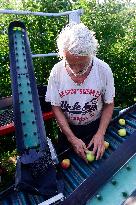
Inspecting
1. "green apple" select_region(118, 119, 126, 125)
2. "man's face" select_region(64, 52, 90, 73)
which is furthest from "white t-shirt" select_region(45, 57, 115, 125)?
"green apple" select_region(118, 119, 126, 125)

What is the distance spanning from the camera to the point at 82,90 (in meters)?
2.93

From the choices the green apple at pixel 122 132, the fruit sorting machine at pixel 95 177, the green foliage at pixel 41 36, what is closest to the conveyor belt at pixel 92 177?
the fruit sorting machine at pixel 95 177

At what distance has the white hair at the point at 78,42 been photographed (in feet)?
8.12

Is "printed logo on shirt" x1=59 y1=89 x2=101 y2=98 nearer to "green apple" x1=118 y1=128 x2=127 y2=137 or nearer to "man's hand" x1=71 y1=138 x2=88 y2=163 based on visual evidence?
"man's hand" x1=71 y1=138 x2=88 y2=163

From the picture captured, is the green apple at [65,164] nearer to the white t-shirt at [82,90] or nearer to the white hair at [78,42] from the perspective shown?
Answer: the white t-shirt at [82,90]

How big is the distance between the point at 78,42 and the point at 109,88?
663 mm

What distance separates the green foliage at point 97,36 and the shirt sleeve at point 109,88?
2.73 metres

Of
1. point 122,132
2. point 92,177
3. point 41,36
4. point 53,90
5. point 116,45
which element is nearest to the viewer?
point 92,177

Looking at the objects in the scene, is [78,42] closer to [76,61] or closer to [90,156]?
[76,61]

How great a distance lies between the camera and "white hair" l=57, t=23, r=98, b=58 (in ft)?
8.12

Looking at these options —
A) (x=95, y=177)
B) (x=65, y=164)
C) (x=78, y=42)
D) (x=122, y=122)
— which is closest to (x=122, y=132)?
(x=122, y=122)

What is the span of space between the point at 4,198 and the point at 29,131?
0.63m

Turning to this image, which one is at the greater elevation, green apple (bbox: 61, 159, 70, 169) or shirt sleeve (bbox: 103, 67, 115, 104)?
shirt sleeve (bbox: 103, 67, 115, 104)

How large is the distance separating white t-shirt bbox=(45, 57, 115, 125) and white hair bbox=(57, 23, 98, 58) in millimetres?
314
